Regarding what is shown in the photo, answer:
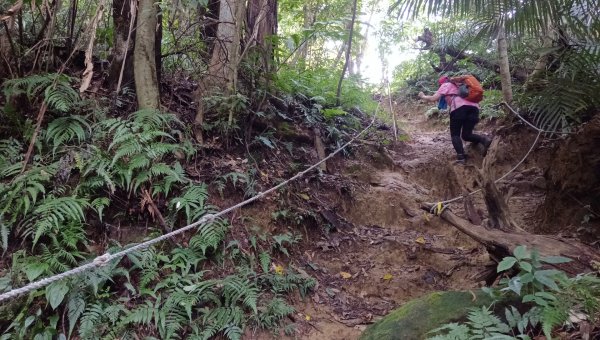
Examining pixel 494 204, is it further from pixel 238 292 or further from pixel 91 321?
pixel 91 321

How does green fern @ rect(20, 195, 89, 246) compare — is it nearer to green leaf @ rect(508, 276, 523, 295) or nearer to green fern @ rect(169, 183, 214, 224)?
green fern @ rect(169, 183, 214, 224)

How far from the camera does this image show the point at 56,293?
2.87 m

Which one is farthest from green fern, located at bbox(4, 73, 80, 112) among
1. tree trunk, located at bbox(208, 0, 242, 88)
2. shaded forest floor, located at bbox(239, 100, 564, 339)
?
shaded forest floor, located at bbox(239, 100, 564, 339)

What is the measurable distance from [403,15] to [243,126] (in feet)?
7.33

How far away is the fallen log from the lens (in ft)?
9.57

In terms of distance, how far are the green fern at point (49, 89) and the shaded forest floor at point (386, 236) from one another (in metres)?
2.66

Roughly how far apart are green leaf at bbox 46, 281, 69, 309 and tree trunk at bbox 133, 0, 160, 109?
1.99 meters

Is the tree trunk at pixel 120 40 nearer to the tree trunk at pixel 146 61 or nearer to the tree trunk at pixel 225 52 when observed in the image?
the tree trunk at pixel 146 61

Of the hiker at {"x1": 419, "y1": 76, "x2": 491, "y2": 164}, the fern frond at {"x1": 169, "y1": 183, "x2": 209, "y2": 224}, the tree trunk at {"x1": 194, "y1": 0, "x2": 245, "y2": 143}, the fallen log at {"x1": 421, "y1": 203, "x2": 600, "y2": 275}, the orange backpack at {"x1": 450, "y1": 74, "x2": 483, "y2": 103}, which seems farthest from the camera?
the hiker at {"x1": 419, "y1": 76, "x2": 491, "y2": 164}

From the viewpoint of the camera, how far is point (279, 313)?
332 cm

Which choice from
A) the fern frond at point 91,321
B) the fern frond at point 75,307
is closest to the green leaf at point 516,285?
the fern frond at point 91,321

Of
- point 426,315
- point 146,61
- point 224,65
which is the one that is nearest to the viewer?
point 426,315

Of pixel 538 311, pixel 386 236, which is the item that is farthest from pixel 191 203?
pixel 538 311

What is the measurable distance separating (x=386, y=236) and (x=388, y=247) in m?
0.25
